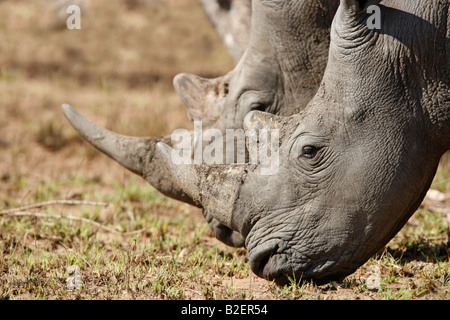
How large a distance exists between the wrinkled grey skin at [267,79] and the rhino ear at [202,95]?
0.09 metres

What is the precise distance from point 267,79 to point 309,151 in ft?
3.63

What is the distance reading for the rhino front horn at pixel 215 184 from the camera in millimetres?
3693

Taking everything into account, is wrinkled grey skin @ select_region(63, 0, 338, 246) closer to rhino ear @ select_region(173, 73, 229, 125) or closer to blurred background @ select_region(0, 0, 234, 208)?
rhino ear @ select_region(173, 73, 229, 125)

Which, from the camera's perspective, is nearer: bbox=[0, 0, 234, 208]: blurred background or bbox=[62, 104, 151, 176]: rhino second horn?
bbox=[62, 104, 151, 176]: rhino second horn

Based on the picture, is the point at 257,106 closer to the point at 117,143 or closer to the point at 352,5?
the point at 117,143

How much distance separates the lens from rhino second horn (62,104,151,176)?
15.0 feet

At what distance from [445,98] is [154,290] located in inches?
75.4

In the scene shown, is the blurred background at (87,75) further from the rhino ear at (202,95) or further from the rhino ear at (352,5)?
the rhino ear at (352,5)

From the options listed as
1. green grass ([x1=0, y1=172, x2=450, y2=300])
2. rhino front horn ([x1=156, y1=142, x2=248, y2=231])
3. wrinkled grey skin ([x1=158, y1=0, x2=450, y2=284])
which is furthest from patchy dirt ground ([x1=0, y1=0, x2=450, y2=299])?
rhino front horn ([x1=156, y1=142, x2=248, y2=231])

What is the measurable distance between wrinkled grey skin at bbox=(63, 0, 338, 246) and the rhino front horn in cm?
70

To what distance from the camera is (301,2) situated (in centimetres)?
443

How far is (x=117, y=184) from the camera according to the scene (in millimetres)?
6672

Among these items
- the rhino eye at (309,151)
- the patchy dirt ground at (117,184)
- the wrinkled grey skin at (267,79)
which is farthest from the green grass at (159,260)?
the rhino eye at (309,151)
